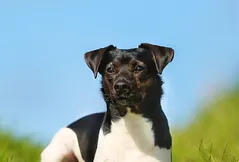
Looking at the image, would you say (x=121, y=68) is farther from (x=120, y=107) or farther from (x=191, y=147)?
(x=191, y=147)

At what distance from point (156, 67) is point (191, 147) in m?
3.68

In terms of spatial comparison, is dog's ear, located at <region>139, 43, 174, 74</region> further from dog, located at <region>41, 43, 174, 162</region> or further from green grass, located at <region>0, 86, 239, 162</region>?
green grass, located at <region>0, 86, 239, 162</region>

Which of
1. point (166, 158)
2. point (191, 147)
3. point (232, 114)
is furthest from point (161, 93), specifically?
point (232, 114)

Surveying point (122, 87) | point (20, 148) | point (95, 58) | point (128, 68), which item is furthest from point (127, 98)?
point (20, 148)

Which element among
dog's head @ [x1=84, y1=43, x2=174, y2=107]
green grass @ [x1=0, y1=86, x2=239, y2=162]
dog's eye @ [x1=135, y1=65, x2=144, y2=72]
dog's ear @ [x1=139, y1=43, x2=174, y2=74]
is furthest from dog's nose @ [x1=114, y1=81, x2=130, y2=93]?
green grass @ [x1=0, y1=86, x2=239, y2=162]

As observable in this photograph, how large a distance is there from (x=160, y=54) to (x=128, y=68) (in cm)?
51

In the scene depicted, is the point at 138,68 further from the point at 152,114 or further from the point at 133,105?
the point at 152,114

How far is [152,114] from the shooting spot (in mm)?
7863

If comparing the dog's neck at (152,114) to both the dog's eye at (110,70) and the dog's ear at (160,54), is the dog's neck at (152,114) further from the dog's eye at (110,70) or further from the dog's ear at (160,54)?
the dog's eye at (110,70)

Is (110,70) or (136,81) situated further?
(110,70)

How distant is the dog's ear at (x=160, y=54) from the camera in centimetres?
786

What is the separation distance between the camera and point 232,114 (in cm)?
1265

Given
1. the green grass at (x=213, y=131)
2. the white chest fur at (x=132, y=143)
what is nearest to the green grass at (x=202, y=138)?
the green grass at (x=213, y=131)

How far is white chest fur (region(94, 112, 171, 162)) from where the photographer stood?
789cm
